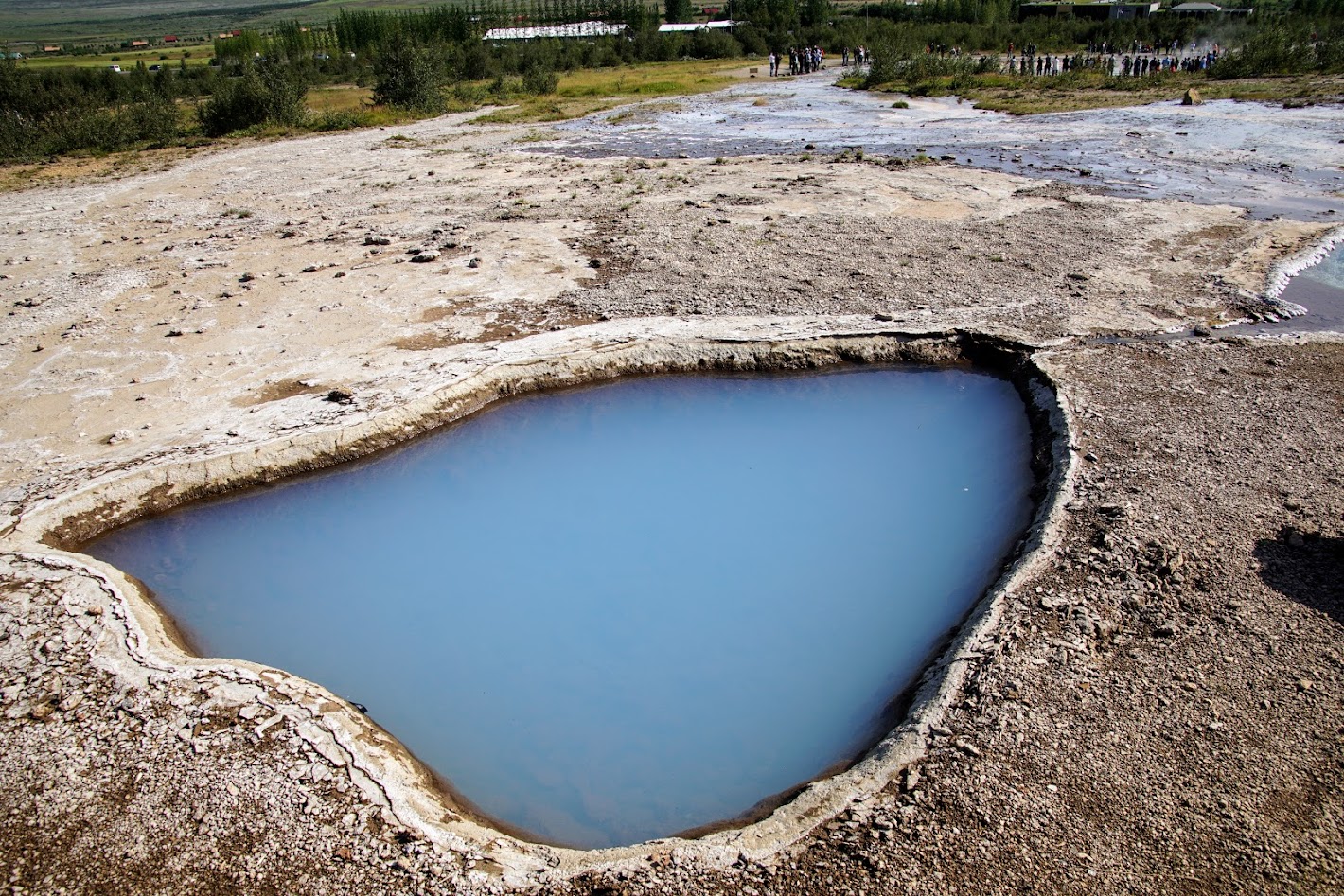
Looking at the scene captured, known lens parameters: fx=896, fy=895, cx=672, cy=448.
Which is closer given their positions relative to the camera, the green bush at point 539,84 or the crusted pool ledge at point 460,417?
the crusted pool ledge at point 460,417

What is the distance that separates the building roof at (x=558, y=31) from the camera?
49034 millimetres

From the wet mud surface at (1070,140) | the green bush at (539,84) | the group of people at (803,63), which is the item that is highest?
the group of people at (803,63)

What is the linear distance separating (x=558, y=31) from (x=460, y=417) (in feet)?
168

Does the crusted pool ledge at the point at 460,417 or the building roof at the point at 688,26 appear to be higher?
the building roof at the point at 688,26

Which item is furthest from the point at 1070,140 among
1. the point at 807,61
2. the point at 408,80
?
the point at 807,61

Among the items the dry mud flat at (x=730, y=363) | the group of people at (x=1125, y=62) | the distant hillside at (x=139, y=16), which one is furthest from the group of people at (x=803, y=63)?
the distant hillside at (x=139, y=16)

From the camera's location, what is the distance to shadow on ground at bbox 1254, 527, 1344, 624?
15.3 ft

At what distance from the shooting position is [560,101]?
2705 cm

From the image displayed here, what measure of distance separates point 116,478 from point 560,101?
23.5 meters

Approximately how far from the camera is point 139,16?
432 feet

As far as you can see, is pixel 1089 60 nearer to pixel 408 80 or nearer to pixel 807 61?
pixel 807 61

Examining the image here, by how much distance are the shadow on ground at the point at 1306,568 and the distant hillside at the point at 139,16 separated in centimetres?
10633

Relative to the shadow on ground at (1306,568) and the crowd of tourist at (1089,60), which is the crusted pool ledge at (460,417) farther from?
the crowd of tourist at (1089,60)

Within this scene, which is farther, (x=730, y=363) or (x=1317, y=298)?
(x=1317, y=298)
